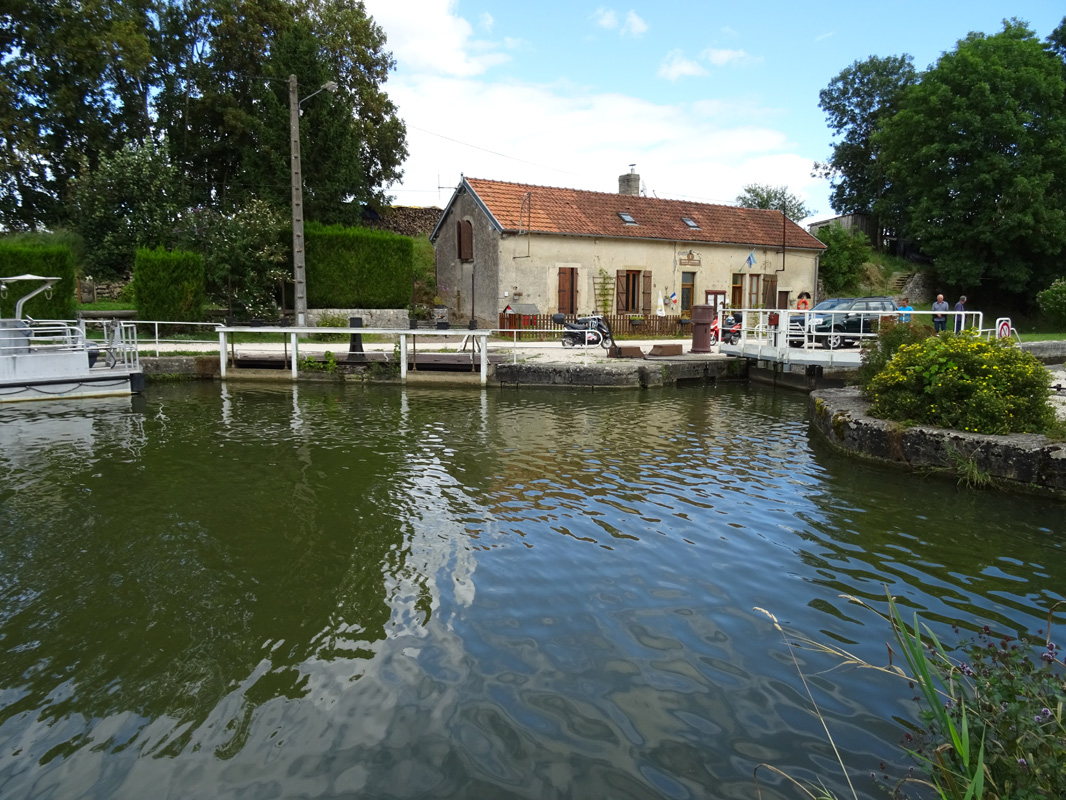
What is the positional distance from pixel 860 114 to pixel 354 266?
32747mm

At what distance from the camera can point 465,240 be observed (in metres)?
29.0

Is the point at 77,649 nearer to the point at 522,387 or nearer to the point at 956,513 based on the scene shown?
the point at 956,513

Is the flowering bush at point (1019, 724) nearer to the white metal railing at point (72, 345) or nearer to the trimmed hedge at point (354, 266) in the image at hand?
the white metal railing at point (72, 345)

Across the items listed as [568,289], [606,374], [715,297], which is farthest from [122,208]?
[715,297]

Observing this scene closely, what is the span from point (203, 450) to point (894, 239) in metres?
40.8

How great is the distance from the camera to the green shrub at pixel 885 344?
11.2m

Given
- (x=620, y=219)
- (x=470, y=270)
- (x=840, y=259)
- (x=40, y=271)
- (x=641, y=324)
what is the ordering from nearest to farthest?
(x=40, y=271), (x=641, y=324), (x=470, y=270), (x=620, y=219), (x=840, y=259)

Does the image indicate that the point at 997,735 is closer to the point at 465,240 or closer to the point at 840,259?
the point at 465,240

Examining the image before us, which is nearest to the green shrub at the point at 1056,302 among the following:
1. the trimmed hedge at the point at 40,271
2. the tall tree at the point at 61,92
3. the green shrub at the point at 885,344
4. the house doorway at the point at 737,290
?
the house doorway at the point at 737,290

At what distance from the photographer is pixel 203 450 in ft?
31.2

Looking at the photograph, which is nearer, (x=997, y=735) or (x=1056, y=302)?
(x=997, y=735)

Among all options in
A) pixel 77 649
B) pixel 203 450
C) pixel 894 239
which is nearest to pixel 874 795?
pixel 77 649

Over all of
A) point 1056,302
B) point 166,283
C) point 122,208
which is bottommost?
point 1056,302

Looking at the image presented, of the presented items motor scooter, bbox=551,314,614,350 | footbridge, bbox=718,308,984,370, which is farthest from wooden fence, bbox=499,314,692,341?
footbridge, bbox=718,308,984,370
